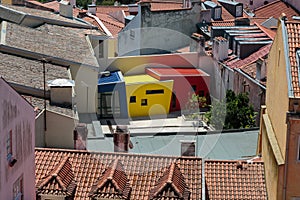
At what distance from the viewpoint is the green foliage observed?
44.0 meters

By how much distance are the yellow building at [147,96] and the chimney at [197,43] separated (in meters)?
5.57

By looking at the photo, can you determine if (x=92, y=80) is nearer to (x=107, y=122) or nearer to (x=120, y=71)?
(x=107, y=122)

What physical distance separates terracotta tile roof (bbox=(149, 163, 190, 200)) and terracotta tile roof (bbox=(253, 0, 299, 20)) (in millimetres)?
41863

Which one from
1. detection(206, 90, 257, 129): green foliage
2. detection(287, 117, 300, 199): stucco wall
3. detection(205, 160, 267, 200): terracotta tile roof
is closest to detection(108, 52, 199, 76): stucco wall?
detection(206, 90, 257, 129): green foliage

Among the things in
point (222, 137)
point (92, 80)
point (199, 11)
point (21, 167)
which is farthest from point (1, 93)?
point (199, 11)

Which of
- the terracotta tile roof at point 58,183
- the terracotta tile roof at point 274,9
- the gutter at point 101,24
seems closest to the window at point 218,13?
the terracotta tile roof at point 274,9

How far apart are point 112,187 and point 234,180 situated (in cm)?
490

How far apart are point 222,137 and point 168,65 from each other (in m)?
18.8

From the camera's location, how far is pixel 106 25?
5697 cm

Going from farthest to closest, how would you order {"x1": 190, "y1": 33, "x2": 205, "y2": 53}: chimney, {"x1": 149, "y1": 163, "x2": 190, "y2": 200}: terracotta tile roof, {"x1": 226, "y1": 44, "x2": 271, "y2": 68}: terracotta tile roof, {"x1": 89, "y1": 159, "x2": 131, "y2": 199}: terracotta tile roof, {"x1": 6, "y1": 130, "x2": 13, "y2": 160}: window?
{"x1": 190, "y1": 33, "x2": 205, "y2": 53}: chimney
{"x1": 226, "y1": 44, "x2": 271, "y2": 68}: terracotta tile roof
{"x1": 89, "y1": 159, "x2": 131, "y2": 199}: terracotta tile roof
{"x1": 149, "y1": 163, "x2": 190, "y2": 200}: terracotta tile roof
{"x1": 6, "y1": 130, "x2": 13, "y2": 160}: window

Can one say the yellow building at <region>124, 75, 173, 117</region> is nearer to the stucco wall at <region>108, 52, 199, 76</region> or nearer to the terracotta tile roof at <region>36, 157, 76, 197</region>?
the stucco wall at <region>108, 52, 199, 76</region>

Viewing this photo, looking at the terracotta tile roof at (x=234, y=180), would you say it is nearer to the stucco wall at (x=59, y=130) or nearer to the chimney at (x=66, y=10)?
the stucco wall at (x=59, y=130)

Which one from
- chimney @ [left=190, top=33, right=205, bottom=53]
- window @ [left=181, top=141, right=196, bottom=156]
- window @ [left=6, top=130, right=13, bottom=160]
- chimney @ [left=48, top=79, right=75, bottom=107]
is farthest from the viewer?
chimney @ [left=190, top=33, right=205, bottom=53]

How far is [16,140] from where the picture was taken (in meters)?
20.3
